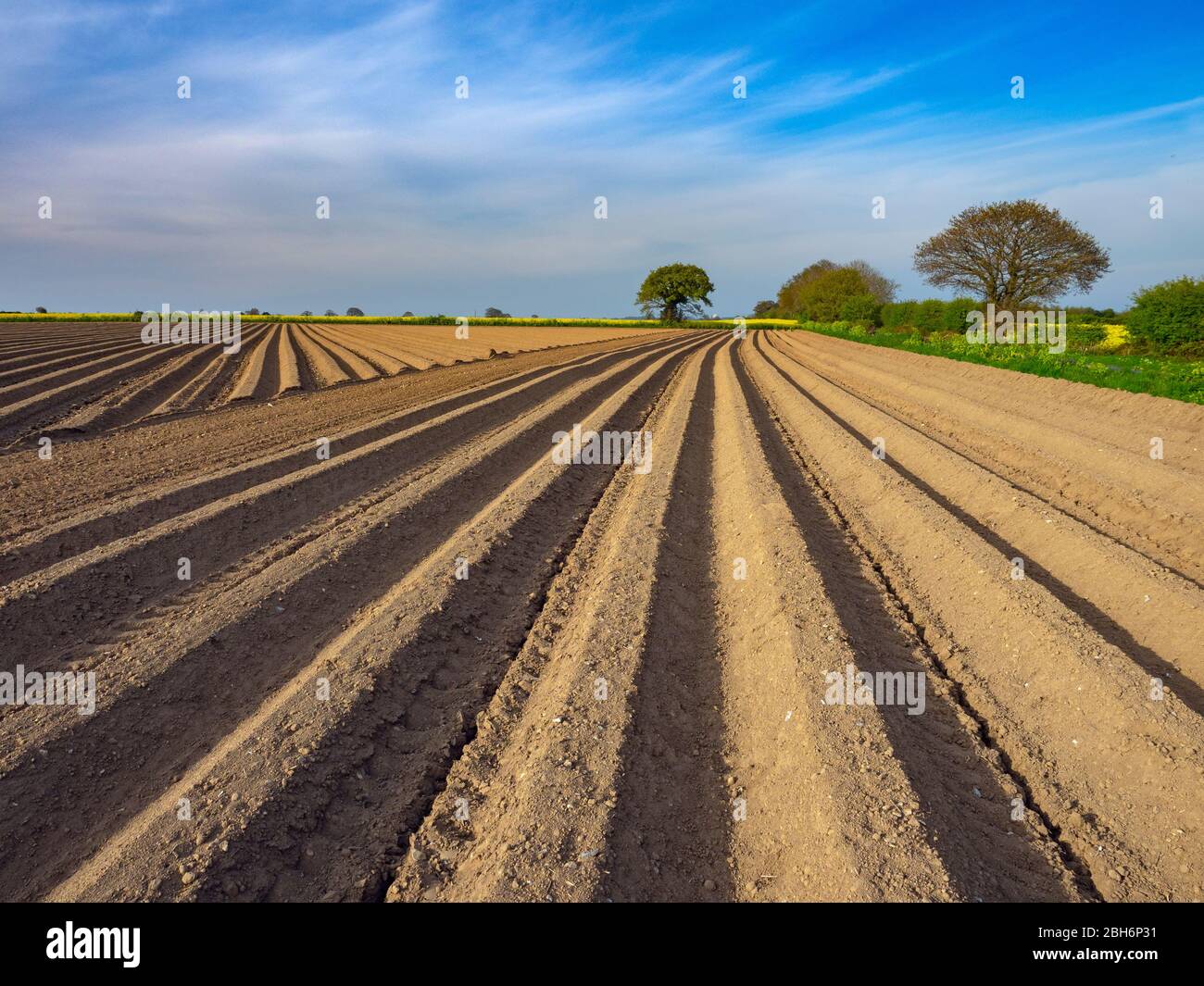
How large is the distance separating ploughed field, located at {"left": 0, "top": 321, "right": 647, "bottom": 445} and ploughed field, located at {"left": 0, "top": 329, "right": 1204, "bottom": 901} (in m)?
5.95

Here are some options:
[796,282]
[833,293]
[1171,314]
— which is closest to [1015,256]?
[1171,314]

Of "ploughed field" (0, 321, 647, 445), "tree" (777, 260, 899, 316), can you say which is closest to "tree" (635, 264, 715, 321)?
"tree" (777, 260, 899, 316)

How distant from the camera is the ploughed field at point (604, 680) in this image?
295cm

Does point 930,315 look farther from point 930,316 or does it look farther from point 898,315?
point 898,315

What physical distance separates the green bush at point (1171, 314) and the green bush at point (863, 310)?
32300mm

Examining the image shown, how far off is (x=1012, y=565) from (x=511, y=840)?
478 cm

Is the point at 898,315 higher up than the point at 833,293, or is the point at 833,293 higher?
the point at 833,293

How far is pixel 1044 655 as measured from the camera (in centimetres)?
445

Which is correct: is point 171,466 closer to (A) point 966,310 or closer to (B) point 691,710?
(B) point 691,710

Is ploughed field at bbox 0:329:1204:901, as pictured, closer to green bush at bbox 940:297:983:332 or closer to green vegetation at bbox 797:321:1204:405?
green vegetation at bbox 797:321:1204:405

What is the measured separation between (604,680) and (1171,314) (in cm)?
2301

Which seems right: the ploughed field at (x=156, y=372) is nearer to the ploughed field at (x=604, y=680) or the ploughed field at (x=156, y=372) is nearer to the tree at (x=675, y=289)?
the ploughed field at (x=604, y=680)

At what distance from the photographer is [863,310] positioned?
2092 inches
